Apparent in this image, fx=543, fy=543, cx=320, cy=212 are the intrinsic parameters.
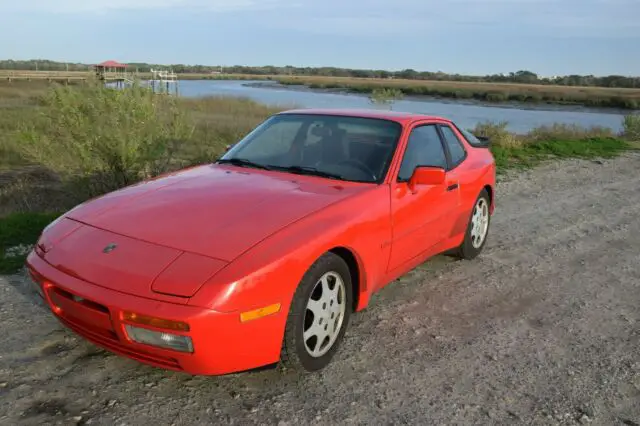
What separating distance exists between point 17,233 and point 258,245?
3993mm

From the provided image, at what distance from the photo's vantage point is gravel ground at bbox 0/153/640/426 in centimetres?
278

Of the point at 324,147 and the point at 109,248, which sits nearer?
the point at 109,248

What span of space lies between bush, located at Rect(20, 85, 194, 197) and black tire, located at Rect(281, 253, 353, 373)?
507cm

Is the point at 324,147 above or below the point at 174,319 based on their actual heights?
above

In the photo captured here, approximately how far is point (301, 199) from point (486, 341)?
161 centimetres

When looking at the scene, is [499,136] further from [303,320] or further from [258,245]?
[258,245]

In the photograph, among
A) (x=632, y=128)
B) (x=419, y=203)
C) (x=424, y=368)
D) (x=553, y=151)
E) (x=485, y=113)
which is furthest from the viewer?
(x=485, y=113)

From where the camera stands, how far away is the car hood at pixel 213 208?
9.41ft

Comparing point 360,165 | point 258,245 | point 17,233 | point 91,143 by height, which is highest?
point 360,165

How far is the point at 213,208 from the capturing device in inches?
126

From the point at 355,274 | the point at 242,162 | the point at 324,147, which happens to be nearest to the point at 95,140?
the point at 242,162

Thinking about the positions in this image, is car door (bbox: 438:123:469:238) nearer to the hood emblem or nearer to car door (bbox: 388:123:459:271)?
car door (bbox: 388:123:459:271)

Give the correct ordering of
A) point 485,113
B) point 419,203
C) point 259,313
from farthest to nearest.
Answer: point 485,113 < point 419,203 < point 259,313

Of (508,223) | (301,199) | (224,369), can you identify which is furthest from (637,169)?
(224,369)
